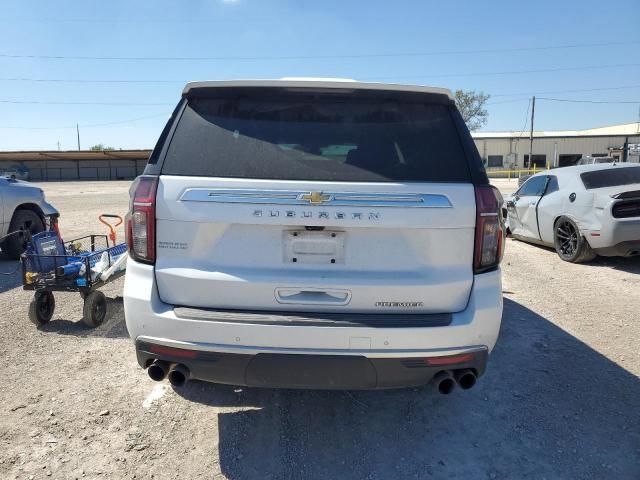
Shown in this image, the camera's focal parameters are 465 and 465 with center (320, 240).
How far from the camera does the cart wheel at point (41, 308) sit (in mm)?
4703

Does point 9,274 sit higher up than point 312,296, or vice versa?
point 312,296

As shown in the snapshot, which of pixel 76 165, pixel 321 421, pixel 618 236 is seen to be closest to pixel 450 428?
pixel 321 421

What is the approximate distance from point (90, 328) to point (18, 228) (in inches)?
174

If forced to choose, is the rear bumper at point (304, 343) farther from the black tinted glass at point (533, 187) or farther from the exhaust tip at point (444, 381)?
the black tinted glass at point (533, 187)

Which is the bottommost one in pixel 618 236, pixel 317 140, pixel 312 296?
pixel 618 236

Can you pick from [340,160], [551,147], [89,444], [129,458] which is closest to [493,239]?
[340,160]

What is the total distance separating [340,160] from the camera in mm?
2463

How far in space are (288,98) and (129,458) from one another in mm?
2256

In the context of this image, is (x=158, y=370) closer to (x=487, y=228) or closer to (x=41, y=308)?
(x=487, y=228)

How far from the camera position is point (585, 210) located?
23.5 ft

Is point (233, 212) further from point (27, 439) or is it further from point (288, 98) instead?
point (27, 439)

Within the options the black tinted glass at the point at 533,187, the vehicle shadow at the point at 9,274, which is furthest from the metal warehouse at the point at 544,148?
the vehicle shadow at the point at 9,274

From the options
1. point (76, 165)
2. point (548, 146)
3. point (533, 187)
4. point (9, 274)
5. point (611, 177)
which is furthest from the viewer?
point (548, 146)

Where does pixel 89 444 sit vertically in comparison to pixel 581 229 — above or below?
below
